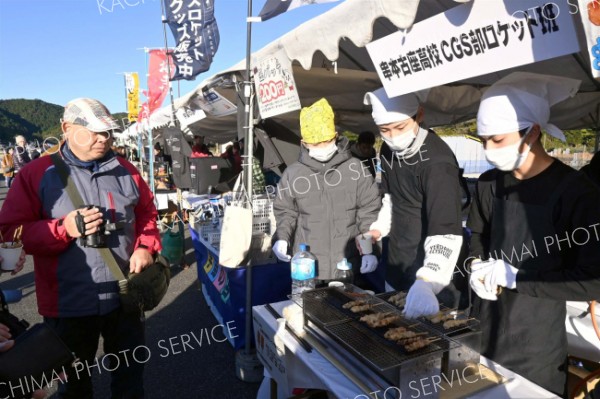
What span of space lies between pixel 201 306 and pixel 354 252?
2.82m

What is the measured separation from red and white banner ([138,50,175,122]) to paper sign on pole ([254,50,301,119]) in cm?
608

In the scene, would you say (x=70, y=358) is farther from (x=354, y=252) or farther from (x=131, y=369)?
(x=354, y=252)

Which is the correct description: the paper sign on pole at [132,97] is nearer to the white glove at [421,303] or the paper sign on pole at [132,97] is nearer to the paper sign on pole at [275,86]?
the paper sign on pole at [275,86]

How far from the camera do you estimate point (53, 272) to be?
2131 mm

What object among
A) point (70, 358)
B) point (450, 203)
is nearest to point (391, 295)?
point (450, 203)

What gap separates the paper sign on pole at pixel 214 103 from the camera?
5.09 metres

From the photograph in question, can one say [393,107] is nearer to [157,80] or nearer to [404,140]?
[404,140]

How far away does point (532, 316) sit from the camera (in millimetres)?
1587

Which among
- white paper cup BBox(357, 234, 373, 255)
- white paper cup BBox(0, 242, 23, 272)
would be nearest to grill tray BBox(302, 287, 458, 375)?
white paper cup BBox(357, 234, 373, 255)

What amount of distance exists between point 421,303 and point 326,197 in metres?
1.35

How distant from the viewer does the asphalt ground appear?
10.5 ft

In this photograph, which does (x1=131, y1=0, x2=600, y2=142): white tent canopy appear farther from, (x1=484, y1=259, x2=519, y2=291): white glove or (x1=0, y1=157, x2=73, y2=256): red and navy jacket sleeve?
(x1=0, y1=157, x2=73, y2=256): red and navy jacket sleeve

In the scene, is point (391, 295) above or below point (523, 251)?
below

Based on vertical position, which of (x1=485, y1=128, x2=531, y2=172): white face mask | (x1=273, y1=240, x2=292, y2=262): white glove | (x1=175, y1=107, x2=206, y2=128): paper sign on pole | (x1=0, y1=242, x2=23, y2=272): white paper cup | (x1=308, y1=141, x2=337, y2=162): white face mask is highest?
(x1=175, y1=107, x2=206, y2=128): paper sign on pole
